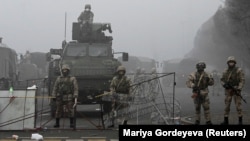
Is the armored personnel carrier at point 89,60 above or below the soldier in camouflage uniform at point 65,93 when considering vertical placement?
above

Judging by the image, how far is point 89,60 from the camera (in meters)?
17.1

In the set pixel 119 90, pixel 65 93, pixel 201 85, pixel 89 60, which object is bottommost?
pixel 65 93

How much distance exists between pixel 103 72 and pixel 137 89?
2.82m

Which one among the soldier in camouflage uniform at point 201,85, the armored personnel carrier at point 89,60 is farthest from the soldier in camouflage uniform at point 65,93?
the soldier in camouflage uniform at point 201,85

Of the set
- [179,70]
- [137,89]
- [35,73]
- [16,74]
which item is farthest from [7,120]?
[179,70]

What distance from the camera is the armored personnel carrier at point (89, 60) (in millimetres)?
16016

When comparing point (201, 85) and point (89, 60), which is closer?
point (201, 85)

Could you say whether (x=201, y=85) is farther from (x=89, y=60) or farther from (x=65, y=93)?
(x=89, y=60)

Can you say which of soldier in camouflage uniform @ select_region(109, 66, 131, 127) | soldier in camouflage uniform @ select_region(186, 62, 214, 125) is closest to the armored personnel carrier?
soldier in camouflage uniform @ select_region(109, 66, 131, 127)

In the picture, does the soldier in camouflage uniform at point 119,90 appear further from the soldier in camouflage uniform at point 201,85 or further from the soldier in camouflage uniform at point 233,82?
the soldier in camouflage uniform at point 233,82

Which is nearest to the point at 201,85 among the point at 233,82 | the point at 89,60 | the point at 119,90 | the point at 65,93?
the point at 233,82

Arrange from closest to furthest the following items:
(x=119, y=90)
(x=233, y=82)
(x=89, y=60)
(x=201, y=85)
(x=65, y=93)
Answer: (x=201, y=85), (x=233, y=82), (x=119, y=90), (x=65, y=93), (x=89, y=60)

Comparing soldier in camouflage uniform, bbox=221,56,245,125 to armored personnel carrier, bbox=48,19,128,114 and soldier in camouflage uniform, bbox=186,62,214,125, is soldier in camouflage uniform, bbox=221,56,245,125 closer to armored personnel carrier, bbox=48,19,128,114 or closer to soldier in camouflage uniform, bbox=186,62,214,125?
soldier in camouflage uniform, bbox=186,62,214,125

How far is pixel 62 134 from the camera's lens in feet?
37.8
